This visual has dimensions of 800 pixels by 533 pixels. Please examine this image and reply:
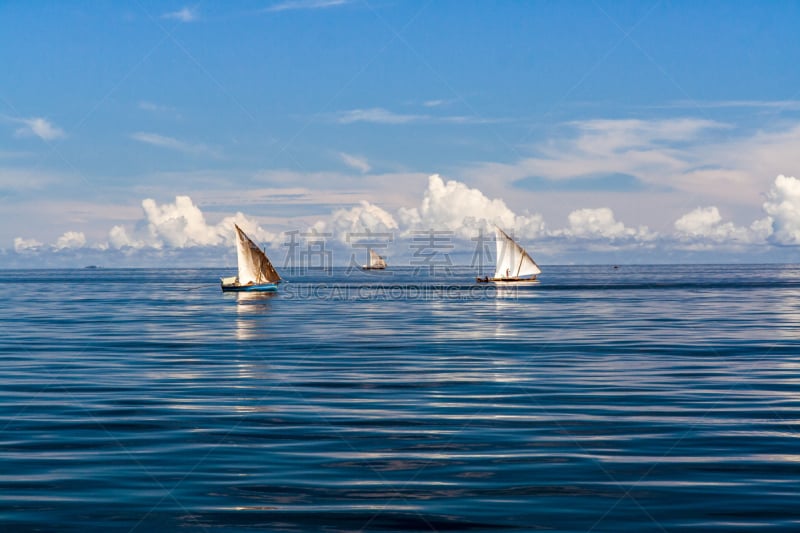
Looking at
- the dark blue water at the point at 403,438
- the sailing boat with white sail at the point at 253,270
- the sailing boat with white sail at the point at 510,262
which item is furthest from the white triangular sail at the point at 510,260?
the dark blue water at the point at 403,438

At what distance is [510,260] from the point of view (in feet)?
528

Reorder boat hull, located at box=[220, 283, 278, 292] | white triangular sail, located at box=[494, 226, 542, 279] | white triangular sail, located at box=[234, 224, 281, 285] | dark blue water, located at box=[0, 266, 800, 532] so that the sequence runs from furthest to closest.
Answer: white triangular sail, located at box=[494, 226, 542, 279]
boat hull, located at box=[220, 283, 278, 292]
white triangular sail, located at box=[234, 224, 281, 285]
dark blue water, located at box=[0, 266, 800, 532]

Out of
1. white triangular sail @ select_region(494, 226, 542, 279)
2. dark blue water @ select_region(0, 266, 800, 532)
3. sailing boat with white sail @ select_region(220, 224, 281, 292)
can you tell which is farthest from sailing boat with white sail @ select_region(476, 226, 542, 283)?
dark blue water @ select_region(0, 266, 800, 532)

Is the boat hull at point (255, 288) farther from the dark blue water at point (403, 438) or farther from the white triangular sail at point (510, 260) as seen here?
the dark blue water at point (403, 438)

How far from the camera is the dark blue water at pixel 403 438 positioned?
13.9 m

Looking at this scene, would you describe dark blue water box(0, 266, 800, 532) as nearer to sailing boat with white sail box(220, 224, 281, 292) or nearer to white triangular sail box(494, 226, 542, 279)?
sailing boat with white sail box(220, 224, 281, 292)

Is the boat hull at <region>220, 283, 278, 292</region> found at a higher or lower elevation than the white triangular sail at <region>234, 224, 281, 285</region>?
lower

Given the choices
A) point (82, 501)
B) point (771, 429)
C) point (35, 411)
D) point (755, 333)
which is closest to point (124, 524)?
point (82, 501)

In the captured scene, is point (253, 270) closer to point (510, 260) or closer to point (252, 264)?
point (252, 264)

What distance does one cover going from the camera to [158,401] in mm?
25531

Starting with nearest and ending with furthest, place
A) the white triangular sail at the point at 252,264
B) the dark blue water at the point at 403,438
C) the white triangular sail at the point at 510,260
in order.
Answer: the dark blue water at the point at 403,438, the white triangular sail at the point at 252,264, the white triangular sail at the point at 510,260

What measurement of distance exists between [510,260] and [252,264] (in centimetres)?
5272

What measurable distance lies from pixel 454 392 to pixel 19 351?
79.0 ft

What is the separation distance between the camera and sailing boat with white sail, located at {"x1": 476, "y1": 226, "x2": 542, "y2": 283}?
157250mm
